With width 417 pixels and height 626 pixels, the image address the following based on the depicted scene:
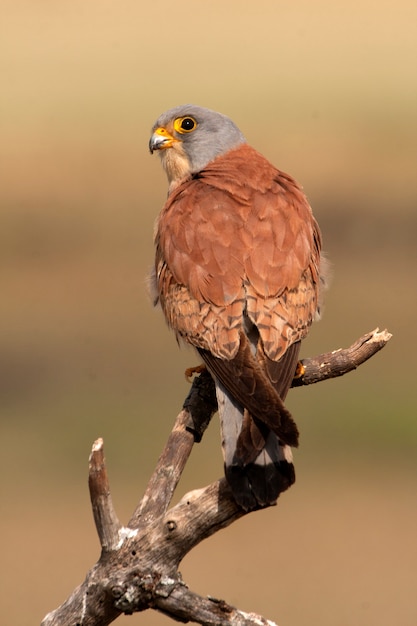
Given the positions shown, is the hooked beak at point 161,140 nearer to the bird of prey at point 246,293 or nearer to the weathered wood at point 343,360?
the bird of prey at point 246,293

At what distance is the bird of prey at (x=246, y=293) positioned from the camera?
405 cm

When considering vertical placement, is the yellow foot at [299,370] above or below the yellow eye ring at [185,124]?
below

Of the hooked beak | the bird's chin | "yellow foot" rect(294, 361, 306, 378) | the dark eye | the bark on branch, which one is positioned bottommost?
the bark on branch

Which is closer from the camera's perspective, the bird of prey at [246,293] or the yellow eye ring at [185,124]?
the bird of prey at [246,293]

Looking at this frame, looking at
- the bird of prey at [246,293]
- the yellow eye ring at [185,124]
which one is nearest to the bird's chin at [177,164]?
the yellow eye ring at [185,124]

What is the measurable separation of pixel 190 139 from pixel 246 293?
5.21ft

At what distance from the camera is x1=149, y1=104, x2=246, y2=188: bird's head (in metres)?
6.01

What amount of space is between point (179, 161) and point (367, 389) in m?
5.37

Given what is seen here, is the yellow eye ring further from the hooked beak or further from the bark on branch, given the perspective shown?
the bark on branch

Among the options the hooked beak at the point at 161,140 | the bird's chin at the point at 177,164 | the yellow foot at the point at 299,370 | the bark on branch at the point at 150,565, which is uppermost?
the hooked beak at the point at 161,140

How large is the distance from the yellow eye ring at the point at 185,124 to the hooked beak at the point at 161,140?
52mm

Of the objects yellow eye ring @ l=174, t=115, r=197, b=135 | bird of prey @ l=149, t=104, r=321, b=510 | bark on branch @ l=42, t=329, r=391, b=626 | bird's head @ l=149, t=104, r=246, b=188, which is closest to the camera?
bark on branch @ l=42, t=329, r=391, b=626

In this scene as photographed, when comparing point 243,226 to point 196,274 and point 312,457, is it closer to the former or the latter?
point 196,274

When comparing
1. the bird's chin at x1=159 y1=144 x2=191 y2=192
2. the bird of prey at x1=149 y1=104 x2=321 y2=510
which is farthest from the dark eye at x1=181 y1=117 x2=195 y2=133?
the bird of prey at x1=149 y1=104 x2=321 y2=510
